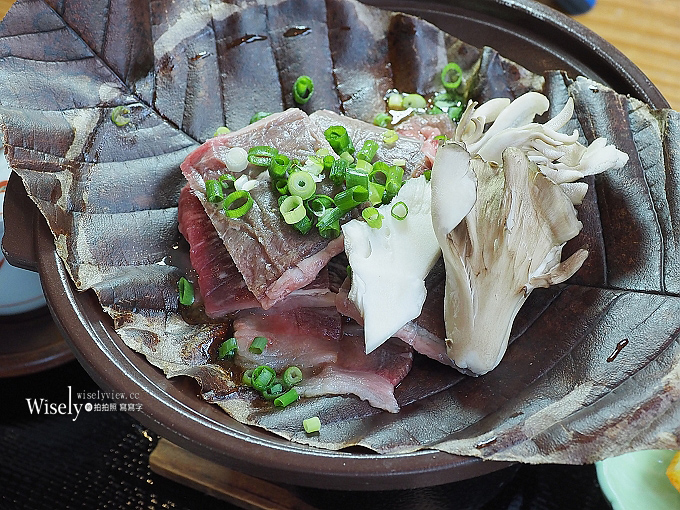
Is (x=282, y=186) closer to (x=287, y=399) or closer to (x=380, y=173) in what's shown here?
(x=380, y=173)

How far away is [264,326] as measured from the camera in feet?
6.96

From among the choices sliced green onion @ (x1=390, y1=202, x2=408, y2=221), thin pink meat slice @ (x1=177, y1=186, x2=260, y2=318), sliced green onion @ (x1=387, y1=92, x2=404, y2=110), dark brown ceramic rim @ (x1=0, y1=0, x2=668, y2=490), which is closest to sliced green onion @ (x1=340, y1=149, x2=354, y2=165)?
sliced green onion @ (x1=390, y1=202, x2=408, y2=221)

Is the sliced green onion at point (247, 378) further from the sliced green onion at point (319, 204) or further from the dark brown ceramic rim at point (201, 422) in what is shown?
the sliced green onion at point (319, 204)

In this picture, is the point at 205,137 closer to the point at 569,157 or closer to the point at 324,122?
the point at 324,122

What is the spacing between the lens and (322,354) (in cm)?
208

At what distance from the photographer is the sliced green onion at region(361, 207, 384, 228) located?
6.33 feet

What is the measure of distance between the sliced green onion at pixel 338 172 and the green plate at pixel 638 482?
4.12 ft

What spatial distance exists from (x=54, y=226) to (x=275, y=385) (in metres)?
0.83

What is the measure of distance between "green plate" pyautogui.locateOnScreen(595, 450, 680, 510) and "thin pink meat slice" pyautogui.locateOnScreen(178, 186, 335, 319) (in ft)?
3.55

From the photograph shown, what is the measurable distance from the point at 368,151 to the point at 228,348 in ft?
2.52

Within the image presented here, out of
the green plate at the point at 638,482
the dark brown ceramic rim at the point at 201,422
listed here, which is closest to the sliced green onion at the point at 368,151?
the dark brown ceramic rim at the point at 201,422

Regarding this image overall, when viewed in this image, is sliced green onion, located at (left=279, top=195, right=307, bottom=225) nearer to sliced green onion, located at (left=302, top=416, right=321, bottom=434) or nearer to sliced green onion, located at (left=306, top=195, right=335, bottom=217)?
sliced green onion, located at (left=306, top=195, right=335, bottom=217)

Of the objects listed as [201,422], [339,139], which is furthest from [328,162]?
[201,422]

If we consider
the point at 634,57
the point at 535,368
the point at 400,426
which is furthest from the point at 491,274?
the point at 634,57
